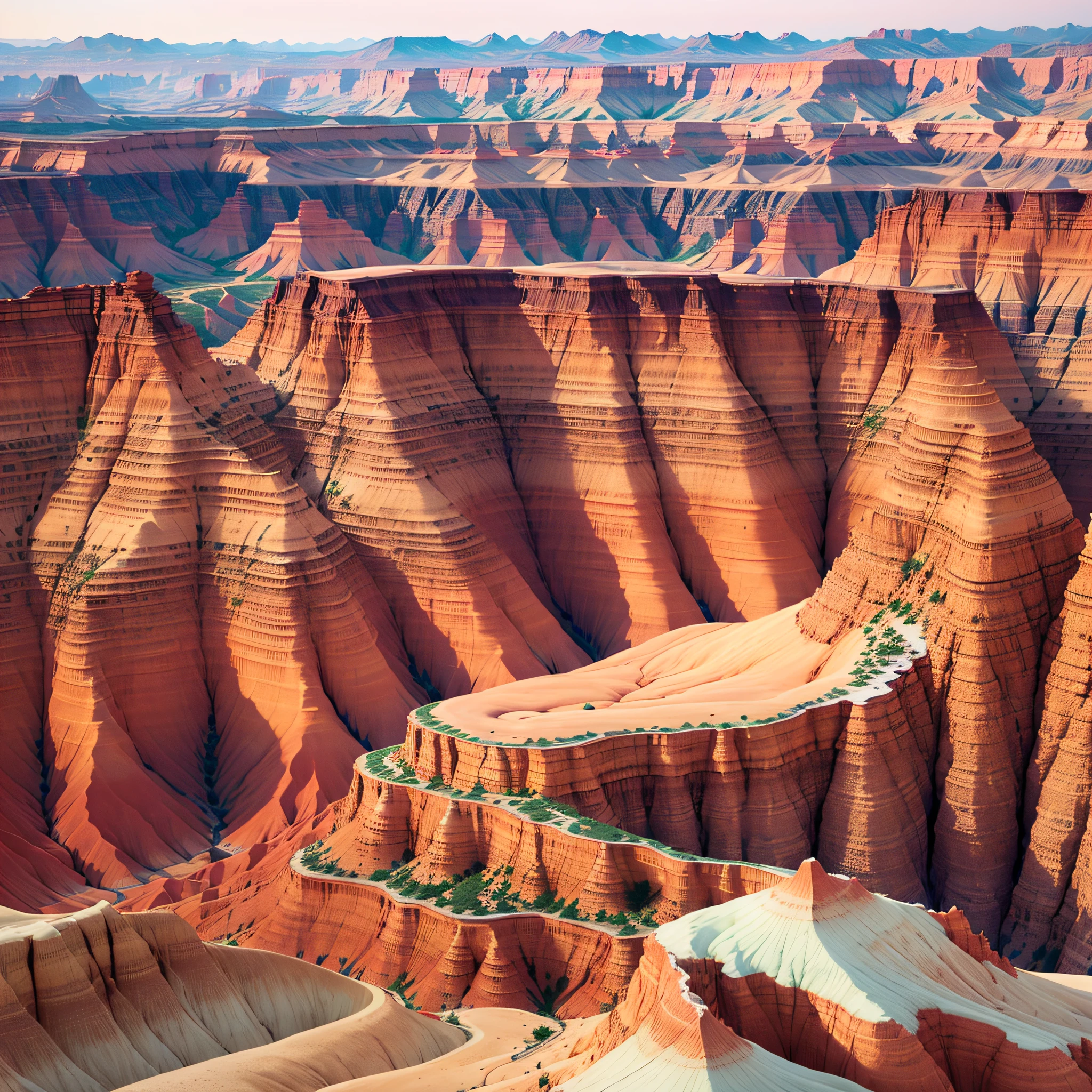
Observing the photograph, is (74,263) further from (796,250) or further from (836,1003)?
(836,1003)

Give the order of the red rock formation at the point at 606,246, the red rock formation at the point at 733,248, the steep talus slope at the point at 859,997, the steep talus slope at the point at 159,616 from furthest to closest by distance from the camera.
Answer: the red rock formation at the point at 606,246 → the red rock formation at the point at 733,248 → the steep talus slope at the point at 159,616 → the steep talus slope at the point at 859,997

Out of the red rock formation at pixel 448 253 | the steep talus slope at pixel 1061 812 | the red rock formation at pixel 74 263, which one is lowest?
the steep talus slope at pixel 1061 812

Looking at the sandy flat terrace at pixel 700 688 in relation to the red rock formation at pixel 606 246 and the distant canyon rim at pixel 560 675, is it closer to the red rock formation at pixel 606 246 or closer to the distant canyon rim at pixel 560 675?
the distant canyon rim at pixel 560 675

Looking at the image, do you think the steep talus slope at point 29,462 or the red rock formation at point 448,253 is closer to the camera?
the steep talus slope at point 29,462

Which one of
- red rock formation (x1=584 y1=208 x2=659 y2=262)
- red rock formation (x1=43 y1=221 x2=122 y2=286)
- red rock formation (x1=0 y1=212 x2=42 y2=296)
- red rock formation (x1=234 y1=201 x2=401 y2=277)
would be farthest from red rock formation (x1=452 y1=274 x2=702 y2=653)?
red rock formation (x1=584 y1=208 x2=659 y2=262)

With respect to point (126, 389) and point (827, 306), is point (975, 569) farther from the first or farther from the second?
point (126, 389)

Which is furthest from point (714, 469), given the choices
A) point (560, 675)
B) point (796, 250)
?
point (796, 250)

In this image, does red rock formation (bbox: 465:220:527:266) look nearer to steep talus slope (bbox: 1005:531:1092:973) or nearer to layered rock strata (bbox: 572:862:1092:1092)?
steep talus slope (bbox: 1005:531:1092:973)

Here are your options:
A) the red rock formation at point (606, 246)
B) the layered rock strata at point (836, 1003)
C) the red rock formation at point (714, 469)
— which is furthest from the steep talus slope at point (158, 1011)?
the red rock formation at point (606, 246)
